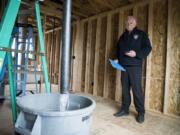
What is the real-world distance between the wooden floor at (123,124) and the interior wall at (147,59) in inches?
13.9

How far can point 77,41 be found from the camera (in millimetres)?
4559

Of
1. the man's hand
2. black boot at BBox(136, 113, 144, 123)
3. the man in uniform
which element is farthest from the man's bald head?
black boot at BBox(136, 113, 144, 123)

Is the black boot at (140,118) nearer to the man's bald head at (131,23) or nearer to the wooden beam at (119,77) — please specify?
the wooden beam at (119,77)

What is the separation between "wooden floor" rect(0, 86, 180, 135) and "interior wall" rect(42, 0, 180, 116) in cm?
35

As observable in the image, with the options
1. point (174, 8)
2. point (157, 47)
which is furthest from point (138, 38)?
point (174, 8)

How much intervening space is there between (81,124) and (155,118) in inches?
79.5

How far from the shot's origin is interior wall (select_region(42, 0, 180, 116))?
2.71m

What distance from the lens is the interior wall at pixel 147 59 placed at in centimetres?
271

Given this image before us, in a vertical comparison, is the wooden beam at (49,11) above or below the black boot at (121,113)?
above

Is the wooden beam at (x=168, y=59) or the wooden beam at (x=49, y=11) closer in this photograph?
the wooden beam at (x=168, y=59)

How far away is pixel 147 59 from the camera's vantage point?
2994mm

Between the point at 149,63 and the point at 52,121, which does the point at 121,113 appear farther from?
the point at 52,121

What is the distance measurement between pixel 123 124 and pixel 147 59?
1.28 metres

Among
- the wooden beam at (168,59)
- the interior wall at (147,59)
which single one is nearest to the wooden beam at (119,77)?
the interior wall at (147,59)
